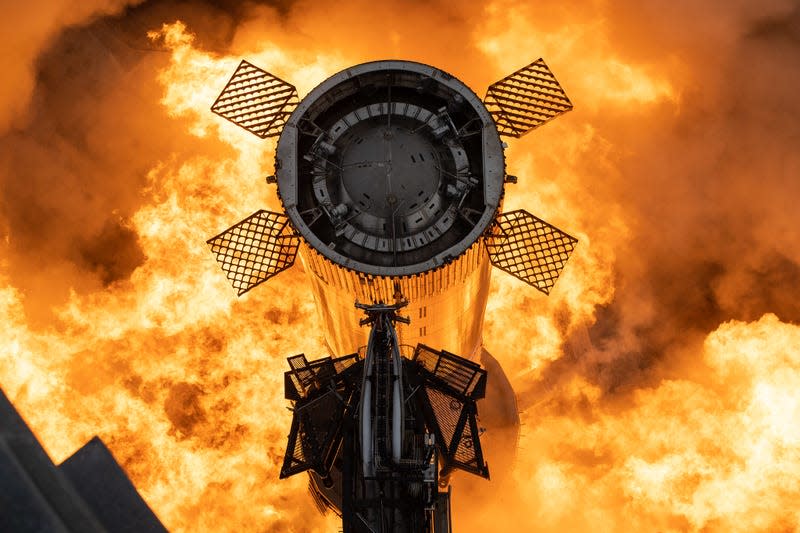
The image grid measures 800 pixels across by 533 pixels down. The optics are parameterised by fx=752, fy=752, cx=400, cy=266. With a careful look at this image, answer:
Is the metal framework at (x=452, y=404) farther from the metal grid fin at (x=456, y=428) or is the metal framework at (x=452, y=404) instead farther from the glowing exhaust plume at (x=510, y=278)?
the glowing exhaust plume at (x=510, y=278)

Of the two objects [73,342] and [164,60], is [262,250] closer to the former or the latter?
[73,342]

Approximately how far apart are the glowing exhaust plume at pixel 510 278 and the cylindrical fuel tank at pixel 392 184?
43.6 ft

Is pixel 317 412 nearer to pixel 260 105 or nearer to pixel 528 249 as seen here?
pixel 528 249

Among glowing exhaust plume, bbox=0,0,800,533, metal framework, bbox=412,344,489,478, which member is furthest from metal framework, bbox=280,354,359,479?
glowing exhaust plume, bbox=0,0,800,533

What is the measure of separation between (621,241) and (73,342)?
22064 millimetres

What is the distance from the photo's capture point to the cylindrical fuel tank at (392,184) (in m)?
15.9

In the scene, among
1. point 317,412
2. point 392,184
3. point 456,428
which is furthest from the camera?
point 317,412

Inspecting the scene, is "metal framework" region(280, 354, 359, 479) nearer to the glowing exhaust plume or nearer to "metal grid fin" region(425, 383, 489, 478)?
"metal grid fin" region(425, 383, 489, 478)

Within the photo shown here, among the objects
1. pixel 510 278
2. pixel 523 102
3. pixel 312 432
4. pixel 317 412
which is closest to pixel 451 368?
pixel 317 412

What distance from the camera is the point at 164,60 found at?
32.9m

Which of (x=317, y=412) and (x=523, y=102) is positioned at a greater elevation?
(x=523, y=102)

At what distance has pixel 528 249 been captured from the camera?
17078 mm

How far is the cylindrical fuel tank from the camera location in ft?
52.1

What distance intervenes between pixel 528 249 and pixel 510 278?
1326 cm
